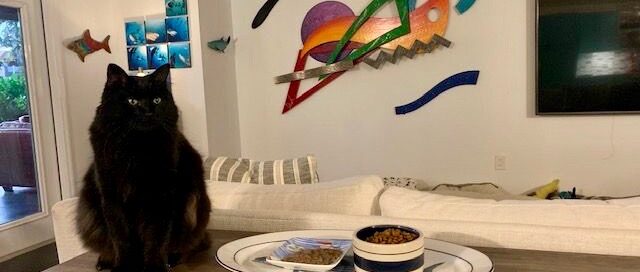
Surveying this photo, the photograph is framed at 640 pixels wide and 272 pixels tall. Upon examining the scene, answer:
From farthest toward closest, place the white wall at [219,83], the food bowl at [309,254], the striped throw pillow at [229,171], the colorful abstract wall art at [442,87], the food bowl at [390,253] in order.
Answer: the white wall at [219,83] < the colorful abstract wall art at [442,87] < the striped throw pillow at [229,171] < the food bowl at [309,254] < the food bowl at [390,253]

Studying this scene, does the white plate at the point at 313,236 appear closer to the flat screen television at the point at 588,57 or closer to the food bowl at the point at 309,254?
the food bowl at the point at 309,254

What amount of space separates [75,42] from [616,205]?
10.8ft

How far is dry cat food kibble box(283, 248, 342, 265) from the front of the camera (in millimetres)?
876

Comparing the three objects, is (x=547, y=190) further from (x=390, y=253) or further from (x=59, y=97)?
(x=59, y=97)

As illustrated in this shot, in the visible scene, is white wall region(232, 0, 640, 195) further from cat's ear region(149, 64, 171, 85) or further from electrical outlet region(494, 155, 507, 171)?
cat's ear region(149, 64, 171, 85)

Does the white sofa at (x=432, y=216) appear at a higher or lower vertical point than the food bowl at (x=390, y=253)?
lower

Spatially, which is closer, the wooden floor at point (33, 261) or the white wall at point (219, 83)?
the wooden floor at point (33, 261)

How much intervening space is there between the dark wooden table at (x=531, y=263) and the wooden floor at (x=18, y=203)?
8.21 ft

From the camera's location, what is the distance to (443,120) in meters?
3.55

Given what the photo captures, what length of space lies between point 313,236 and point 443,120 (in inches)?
106

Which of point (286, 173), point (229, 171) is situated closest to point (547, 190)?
point (286, 173)

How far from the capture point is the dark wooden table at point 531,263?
87 centimetres

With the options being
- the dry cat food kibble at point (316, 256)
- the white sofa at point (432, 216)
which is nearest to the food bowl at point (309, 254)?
the dry cat food kibble at point (316, 256)

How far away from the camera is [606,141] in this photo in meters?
3.23
